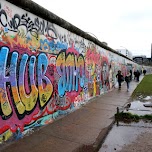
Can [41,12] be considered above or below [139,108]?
above

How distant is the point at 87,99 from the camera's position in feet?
37.8

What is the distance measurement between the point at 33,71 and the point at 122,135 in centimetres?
301

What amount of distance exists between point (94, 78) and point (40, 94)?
6.98m

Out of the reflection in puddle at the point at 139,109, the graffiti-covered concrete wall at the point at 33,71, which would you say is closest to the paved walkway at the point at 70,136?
the graffiti-covered concrete wall at the point at 33,71

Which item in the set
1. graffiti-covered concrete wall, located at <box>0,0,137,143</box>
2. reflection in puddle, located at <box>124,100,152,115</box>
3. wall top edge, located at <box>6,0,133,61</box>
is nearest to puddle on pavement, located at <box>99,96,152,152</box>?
reflection in puddle, located at <box>124,100,152,115</box>

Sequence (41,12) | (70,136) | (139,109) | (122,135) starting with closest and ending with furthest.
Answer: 1. (70,136)
2. (122,135)
3. (41,12)
4. (139,109)

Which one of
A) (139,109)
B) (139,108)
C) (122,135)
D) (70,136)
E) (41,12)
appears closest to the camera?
(70,136)

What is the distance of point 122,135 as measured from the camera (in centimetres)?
636

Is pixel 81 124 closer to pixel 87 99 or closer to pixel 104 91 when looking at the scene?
pixel 87 99

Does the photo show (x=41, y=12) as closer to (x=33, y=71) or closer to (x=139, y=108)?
(x=33, y=71)

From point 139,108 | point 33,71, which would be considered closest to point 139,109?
point 139,108

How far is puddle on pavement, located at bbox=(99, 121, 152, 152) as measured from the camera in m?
5.44

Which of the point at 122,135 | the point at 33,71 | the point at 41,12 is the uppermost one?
the point at 41,12

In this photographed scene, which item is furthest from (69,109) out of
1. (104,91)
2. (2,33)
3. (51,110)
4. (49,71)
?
(104,91)
